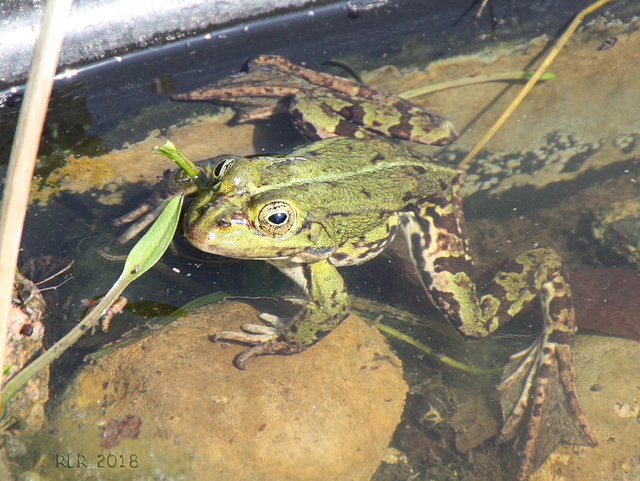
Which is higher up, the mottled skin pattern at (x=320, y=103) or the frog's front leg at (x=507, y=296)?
the mottled skin pattern at (x=320, y=103)

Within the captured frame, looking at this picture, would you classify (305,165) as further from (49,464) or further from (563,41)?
(563,41)

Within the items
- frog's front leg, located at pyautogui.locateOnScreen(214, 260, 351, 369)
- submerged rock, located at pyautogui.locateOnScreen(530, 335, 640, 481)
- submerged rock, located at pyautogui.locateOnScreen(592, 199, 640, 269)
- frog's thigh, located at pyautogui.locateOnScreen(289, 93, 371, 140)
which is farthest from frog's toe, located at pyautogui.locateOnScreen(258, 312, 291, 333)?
submerged rock, located at pyautogui.locateOnScreen(592, 199, 640, 269)

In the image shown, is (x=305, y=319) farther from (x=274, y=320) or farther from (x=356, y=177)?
(x=356, y=177)

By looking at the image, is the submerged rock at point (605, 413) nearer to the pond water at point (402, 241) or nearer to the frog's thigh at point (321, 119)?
the pond water at point (402, 241)

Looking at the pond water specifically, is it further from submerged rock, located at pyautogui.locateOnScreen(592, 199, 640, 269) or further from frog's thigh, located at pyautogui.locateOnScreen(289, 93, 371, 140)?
frog's thigh, located at pyautogui.locateOnScreen(289, 93, 371, 140)

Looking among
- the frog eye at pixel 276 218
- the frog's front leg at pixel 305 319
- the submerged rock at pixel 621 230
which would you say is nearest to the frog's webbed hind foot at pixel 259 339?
the frog's front leg at pixel 305 319

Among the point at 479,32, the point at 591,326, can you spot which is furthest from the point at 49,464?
the point at 479,32
